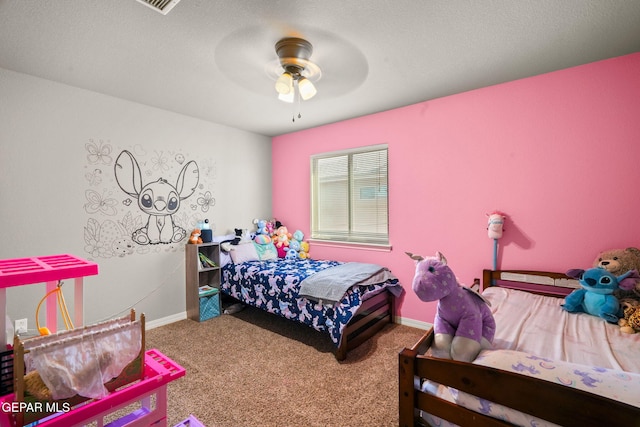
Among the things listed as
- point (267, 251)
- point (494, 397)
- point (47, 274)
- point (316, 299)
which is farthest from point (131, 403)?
point (267, 251)

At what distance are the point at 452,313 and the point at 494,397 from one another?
15.4 inches

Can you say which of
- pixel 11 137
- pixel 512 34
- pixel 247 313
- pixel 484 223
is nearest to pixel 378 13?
pixel 512 34

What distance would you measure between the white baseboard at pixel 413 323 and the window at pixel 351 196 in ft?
2.90

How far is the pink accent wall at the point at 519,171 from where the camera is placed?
7.11 feet

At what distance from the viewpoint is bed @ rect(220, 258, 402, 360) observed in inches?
97.8

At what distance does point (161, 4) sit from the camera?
1.55 metres

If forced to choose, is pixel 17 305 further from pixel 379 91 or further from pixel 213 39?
pixel 379 91

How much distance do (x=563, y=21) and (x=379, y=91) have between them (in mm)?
1377

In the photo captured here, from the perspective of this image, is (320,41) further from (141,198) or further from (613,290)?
(613,290)

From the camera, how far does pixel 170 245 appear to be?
334 centimetres

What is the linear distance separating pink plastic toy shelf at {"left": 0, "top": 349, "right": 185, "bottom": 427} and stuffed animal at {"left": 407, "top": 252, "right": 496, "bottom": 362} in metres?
1.11

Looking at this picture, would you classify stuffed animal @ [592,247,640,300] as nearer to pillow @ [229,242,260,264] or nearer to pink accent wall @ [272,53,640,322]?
pink accent wall @ [272,53,640,322]

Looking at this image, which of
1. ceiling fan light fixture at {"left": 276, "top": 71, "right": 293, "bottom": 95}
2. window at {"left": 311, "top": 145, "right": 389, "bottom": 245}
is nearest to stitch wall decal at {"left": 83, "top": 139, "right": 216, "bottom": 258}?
window at {"left": 311, "top": 145, "right": 389, "bottom": 245}

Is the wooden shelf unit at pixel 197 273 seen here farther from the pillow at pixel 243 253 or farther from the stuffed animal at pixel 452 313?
the stuffed animal at pixel 452 313
